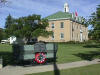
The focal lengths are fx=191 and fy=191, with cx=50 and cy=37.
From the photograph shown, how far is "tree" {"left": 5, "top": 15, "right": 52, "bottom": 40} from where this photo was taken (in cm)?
4181

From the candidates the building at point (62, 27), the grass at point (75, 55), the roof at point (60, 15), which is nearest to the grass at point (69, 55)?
the grass at point (75, 55)

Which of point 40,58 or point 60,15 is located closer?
point 40,58

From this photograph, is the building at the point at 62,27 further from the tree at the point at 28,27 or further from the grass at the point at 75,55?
the grass at the point at 75,55

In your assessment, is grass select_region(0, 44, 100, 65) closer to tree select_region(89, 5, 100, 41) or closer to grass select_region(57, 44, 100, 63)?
grass select_region(57, 44, 100, 63)

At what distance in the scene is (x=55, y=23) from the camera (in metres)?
54.3

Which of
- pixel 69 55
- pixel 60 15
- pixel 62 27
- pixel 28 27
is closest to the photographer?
pixel 69 55

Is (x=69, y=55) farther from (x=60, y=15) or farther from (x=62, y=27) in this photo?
(x=60, y=15)

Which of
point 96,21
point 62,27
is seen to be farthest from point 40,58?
point 62,27

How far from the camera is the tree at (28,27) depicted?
41.8 metres

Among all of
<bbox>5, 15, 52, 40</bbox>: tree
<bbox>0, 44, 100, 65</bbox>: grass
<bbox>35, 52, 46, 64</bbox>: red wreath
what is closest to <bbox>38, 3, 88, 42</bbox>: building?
<bbox>5, 15, 52, 40</bbox>: tree

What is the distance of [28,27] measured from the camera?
41.5 meters

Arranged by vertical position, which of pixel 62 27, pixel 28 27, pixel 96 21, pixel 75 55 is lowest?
pixel 75 55

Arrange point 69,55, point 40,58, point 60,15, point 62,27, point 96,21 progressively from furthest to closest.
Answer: point 60,15 < point 62,27 < point 69,55 < point 96,21 < point 40,58

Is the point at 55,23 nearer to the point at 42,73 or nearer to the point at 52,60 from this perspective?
the point at 52,60
